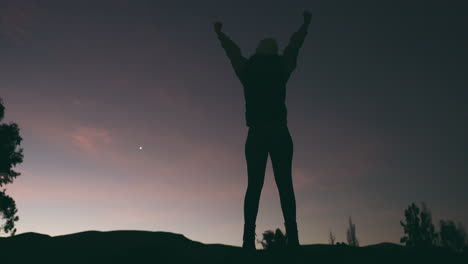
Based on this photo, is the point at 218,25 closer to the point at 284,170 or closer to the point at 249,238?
the point at 284,170

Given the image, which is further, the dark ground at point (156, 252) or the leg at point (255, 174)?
the leg at point (255, 174)

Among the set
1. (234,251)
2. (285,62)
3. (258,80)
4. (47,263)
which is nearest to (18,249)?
(47,263)

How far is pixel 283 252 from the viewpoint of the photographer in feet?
14.0

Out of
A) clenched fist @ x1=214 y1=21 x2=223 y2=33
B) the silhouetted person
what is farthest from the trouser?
clenched fist @ x1=214 y1=21 x2=223 y2=33

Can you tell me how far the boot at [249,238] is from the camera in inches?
171

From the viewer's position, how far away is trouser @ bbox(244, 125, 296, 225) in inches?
175

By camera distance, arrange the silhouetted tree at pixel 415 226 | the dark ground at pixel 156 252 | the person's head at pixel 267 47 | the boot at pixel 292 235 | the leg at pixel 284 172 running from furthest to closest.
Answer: the silhouetted tree at pixel 415 226, the person's head at pixel 267 47, the leg at pixel 284 172, the boot at pixel 292 235, the dark ground at pixel 156 252

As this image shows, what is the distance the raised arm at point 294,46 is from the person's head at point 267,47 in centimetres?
18

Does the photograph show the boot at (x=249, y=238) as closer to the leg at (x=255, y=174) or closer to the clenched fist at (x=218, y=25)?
the leg at (x=255, y=174)

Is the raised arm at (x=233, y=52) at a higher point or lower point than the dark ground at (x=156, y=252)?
higher

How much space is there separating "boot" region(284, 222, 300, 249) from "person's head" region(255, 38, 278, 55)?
262 centimetres

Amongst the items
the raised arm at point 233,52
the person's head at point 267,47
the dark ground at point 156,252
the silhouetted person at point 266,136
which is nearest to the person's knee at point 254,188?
the silhouetted person at point 266,136

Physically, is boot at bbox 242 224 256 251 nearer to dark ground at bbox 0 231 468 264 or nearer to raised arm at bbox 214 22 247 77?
dark ground at bbox 0 231 468 264

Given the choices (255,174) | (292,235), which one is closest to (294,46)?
(255,174)
